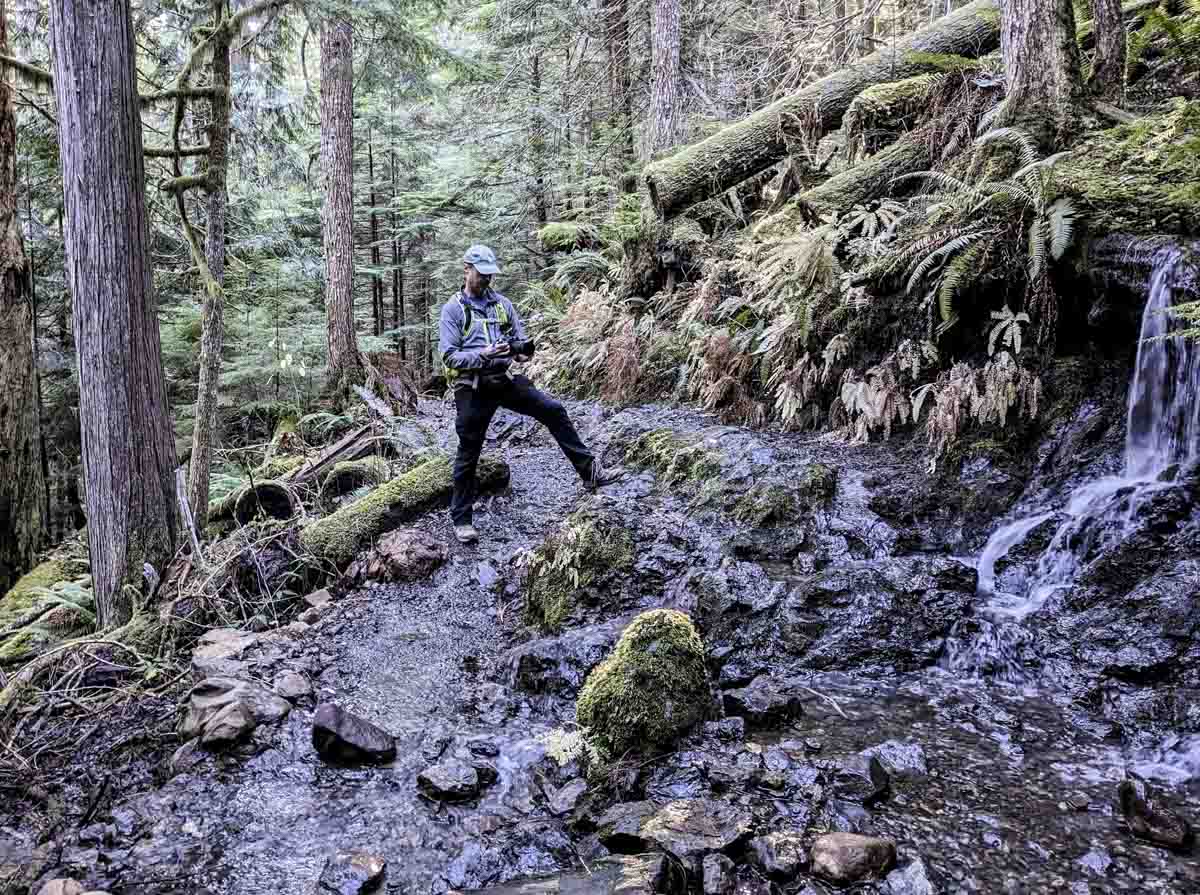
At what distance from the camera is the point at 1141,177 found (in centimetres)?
588

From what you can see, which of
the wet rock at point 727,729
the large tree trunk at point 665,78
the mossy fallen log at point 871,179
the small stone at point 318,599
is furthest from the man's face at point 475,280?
the large tree trunk at point 665,78

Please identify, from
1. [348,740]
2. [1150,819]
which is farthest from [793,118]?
[348,740]

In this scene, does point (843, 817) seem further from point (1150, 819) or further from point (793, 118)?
point (793, 118)

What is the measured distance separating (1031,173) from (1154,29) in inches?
127

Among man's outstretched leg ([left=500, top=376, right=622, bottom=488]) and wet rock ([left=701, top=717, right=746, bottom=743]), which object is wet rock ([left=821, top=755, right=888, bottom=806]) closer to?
wet rock ([left=701, top=717, right=746, bottom=743])

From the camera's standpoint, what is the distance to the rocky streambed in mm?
3021

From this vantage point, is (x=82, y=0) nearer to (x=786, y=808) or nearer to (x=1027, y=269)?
(x=786, y=808)

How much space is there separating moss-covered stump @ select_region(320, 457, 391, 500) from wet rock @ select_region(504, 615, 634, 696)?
487cm

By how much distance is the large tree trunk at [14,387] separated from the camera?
320 inches

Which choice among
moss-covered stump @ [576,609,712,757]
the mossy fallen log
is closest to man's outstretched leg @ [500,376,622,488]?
moss-covered stump @ [576,609,712,757]

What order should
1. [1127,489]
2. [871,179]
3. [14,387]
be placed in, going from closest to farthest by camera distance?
[1127,489] → [14,387] → [871,179]

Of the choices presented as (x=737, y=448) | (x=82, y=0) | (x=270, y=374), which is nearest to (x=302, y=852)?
(x=737, y=448)

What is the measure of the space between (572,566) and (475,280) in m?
2.92

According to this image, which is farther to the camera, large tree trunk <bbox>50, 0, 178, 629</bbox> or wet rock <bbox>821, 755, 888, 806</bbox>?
large tree trunk <bbox>50, 0, 178, 629</bbox>
